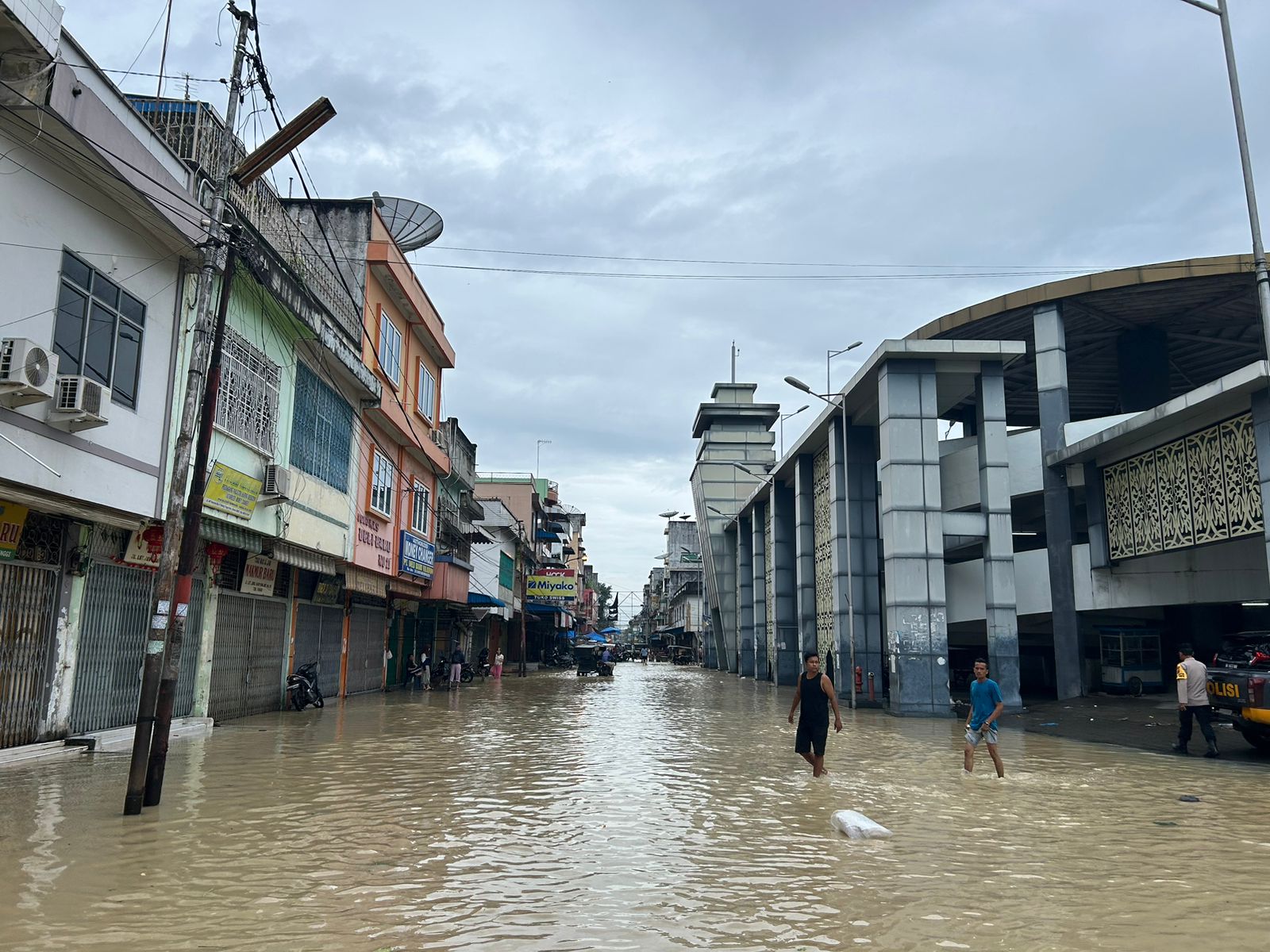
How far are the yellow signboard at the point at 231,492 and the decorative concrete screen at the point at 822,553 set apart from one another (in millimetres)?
19451

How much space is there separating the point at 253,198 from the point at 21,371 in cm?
836

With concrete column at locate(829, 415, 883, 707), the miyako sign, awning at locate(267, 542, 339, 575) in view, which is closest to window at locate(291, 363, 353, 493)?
awning at locate(267, 542, 339, 575)

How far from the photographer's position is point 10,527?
11.7m

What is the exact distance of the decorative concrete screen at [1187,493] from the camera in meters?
19.9

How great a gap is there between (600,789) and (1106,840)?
18.7 ft

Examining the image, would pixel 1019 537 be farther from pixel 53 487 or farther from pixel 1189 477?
pixel 53 487

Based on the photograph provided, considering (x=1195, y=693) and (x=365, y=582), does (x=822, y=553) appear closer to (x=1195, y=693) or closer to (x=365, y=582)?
(x=365, y=582)

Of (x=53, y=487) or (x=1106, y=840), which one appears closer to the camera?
(x=1106, y=840)

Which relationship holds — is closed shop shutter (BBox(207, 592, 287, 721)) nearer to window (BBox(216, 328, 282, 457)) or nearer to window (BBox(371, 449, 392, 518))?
window (BBox(216, 328, 282, 457))

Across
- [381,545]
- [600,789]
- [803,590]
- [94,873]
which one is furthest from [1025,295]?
[94,873]

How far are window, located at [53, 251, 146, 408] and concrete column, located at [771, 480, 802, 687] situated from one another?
105 feet

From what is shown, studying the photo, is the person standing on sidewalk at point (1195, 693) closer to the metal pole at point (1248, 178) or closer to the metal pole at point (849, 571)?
the metal pole at point (1248, 178)

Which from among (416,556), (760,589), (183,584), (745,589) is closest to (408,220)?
(416,556)

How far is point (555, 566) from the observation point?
77.4 metres
